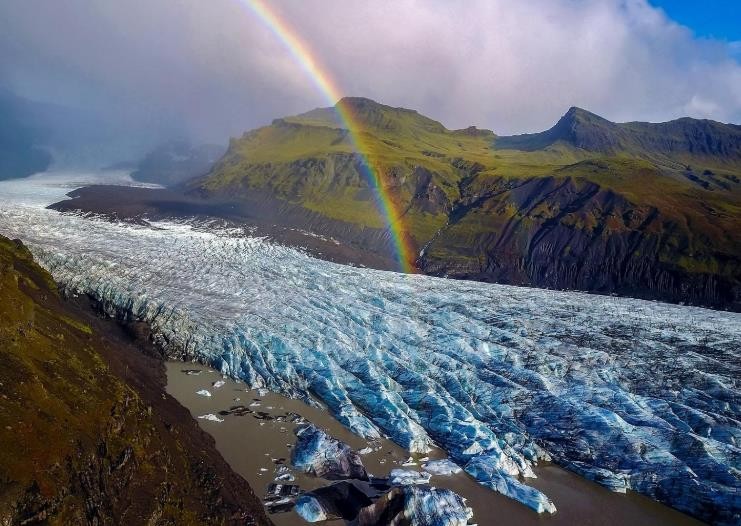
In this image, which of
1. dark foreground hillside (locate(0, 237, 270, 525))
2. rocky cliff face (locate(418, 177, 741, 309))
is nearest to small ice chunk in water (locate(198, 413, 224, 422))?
dark foreground hillside (locate(0, 237, 270, 525))

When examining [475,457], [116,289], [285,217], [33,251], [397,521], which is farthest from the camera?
[285,217]

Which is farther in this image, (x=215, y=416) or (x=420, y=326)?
(x=420, y=326)

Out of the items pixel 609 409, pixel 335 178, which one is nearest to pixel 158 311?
pixel 609 409

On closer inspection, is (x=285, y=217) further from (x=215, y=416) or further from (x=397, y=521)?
(x=397, y=521)

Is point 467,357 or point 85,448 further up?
point 85,448

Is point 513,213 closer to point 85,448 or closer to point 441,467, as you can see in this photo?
point 441,467

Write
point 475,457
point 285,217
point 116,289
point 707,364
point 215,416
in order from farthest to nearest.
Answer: point 285,217
point 116,289
point 707,364
point 215,416
point 475,457

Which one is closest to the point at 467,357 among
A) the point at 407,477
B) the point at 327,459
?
the point at 407,477
